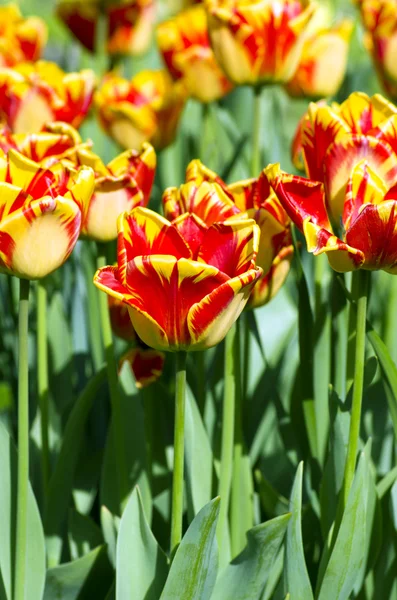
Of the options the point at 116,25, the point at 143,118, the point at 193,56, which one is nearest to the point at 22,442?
the point at 143,118

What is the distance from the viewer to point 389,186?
2.51ft

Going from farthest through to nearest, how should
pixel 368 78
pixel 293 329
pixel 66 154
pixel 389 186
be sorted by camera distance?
pixel 368 78, pixel 293 329, pixel 66 154, pixel 389 186

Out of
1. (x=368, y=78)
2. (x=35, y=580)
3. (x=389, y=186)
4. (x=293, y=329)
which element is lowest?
(x=35, y=580)

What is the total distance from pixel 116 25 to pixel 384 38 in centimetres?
82

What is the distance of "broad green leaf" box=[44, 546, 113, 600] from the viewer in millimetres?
915

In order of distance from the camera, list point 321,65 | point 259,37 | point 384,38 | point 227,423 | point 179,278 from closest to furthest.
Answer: point 179,278 < point 227,423 < point 259,37 < point 384,38 < point 321,65

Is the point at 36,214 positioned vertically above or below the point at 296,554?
above

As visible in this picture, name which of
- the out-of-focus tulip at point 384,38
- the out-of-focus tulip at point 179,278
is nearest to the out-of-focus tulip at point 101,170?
the out-of-focus tulip at point 179,278

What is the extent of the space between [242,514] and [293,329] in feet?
1.15

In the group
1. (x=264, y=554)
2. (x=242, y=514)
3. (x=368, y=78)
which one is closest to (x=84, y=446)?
(x=242, y=514)

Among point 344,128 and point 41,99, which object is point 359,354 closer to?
point 344,128

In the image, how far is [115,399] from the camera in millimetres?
939

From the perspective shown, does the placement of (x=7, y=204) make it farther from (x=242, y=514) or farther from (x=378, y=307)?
(x=378, y=307)

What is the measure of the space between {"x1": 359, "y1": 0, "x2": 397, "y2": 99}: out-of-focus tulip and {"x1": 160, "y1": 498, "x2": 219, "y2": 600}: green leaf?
901 millimetres
